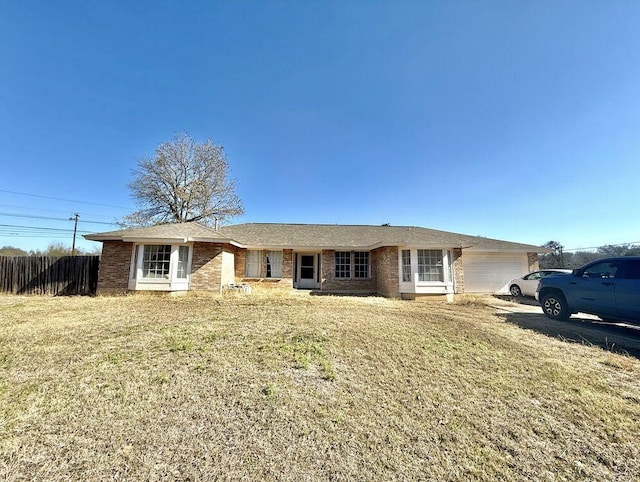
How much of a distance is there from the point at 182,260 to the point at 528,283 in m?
17.5

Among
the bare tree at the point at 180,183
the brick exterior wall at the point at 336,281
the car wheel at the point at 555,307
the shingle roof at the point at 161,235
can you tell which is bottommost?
the car wheel at the point at 555,307

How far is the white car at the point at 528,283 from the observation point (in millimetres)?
13344

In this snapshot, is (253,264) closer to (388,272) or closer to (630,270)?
(388,272)

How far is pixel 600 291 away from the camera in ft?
23.6

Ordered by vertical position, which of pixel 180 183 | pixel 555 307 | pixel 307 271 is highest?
pixel 180 183

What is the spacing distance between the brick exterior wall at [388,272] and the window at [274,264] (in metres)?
5.54

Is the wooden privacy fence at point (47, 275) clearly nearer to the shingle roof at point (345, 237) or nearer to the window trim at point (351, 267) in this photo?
the shingle roof at point (345, 237)

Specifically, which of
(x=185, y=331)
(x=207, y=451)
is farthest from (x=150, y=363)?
(x=207, y=451)

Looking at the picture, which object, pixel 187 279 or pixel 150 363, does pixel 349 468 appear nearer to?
pixel 150 363

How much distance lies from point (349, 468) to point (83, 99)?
17690mm

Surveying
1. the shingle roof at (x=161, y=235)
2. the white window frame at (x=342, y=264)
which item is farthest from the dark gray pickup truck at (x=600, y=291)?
the shingle roof at (x=161, y=235)

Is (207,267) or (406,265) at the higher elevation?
(406,265)

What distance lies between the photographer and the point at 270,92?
11.6 m

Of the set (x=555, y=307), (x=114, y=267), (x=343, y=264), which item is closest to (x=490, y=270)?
(x=555, y=307)
